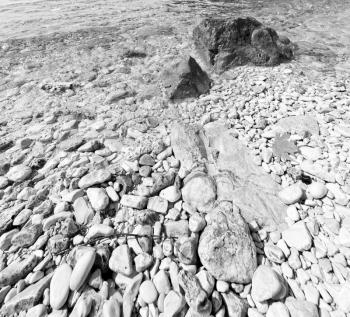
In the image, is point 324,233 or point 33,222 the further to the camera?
point 33,222

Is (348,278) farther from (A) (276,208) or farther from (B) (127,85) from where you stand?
(B) (127,85)

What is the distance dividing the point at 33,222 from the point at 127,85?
3.41m

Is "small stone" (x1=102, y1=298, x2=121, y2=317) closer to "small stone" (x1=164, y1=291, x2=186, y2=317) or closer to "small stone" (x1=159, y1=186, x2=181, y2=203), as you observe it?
"small stone" (x1=164, y1=291, x2=186, y2=317)

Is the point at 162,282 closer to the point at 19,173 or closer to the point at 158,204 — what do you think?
the point at 158,204

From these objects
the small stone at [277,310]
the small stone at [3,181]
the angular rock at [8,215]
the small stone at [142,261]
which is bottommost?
the small stone at [277,310]

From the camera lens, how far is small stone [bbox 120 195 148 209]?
8.37ft

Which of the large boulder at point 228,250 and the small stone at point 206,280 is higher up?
the large boulder at point 228,250

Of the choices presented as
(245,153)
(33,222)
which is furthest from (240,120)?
(33,222)

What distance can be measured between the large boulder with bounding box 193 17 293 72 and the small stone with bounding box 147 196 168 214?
154 inches

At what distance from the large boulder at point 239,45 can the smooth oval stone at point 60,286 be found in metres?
4.93

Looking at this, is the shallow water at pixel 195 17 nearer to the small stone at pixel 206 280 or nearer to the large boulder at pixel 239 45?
the large boulder at pixel 239 45

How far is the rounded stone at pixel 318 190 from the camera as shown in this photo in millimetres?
2543

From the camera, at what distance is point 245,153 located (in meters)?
3.24

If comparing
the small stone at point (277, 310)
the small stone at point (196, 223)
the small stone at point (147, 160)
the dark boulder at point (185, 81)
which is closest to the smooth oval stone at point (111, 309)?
the small stone at point (196, 223)
